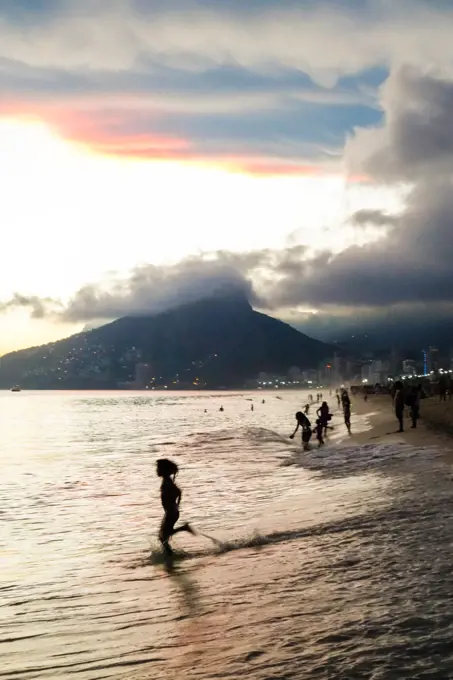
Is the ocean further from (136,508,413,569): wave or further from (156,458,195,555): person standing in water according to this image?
(156,458,195,555): person standing in water

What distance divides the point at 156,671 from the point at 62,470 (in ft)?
95.8

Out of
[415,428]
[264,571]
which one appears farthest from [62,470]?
[264,571]

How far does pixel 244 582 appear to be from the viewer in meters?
10.3

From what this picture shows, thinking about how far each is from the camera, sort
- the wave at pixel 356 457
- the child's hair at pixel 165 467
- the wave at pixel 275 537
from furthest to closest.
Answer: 1. the wave at pixel 356 457
2. the child's hair at pixel 165 467
3. the wave at pixel 275 537

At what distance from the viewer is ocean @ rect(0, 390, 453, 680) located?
6.95 m

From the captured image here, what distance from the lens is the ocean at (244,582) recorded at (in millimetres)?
6945

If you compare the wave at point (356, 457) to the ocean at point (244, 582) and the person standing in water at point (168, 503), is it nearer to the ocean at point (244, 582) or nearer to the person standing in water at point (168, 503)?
the ocean at point (244, 582)

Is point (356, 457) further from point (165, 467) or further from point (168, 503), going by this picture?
point (165, 467)

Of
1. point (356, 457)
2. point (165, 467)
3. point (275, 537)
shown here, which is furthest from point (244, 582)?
point (356, 457)

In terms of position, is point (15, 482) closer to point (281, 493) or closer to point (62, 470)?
point (62, 470)

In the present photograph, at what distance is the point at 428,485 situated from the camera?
17484mm

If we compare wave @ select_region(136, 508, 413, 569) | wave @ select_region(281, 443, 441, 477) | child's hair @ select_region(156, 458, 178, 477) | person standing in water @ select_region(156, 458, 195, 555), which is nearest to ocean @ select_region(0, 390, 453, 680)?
wave @ select_region(136, 508, 413, 569)

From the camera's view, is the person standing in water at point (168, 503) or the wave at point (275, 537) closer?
the wave at point (275, 537)

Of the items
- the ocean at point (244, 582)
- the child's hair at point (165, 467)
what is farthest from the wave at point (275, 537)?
the child's hair at point (165, 467)
